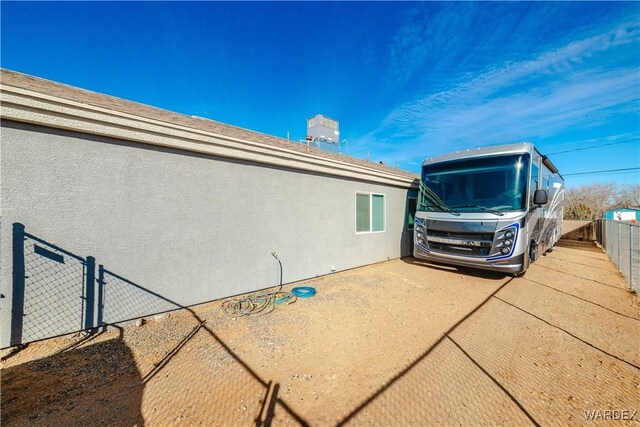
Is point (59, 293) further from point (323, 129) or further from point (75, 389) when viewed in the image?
point (323, 129)

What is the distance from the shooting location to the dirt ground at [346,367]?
2.02 metres

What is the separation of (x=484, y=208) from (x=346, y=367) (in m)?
4.87

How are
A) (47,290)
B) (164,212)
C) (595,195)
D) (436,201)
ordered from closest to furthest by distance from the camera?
(47,290), (164,212), (436,201), (595,195)

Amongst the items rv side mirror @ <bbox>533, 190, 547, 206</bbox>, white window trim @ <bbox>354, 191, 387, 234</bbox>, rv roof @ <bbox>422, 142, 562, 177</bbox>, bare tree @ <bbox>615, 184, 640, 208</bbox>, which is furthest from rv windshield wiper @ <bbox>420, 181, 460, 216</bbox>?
bare tree @ <bbox>615, 184, 640, 208</bbox>

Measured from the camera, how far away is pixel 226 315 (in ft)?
12.7

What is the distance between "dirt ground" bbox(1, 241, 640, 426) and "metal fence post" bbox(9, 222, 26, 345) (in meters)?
0.26

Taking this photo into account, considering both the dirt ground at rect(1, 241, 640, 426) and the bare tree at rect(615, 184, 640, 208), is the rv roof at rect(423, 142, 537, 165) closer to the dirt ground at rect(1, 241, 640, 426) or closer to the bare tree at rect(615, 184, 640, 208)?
the dirt ground at rect(1, 241, 640, 426)

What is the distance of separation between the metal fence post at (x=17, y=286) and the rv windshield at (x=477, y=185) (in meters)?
7.57

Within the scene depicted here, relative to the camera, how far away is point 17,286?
2828mm

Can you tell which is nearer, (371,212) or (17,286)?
(17,286)

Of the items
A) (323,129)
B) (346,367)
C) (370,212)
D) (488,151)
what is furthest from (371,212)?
(346,367)

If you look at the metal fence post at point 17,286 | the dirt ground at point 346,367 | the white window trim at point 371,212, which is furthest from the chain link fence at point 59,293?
the white window trim at point 371,212

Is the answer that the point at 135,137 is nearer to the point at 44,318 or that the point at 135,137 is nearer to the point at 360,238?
the point at 44,318

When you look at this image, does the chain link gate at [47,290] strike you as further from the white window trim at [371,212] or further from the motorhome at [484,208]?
the motorhome at [484,208]
